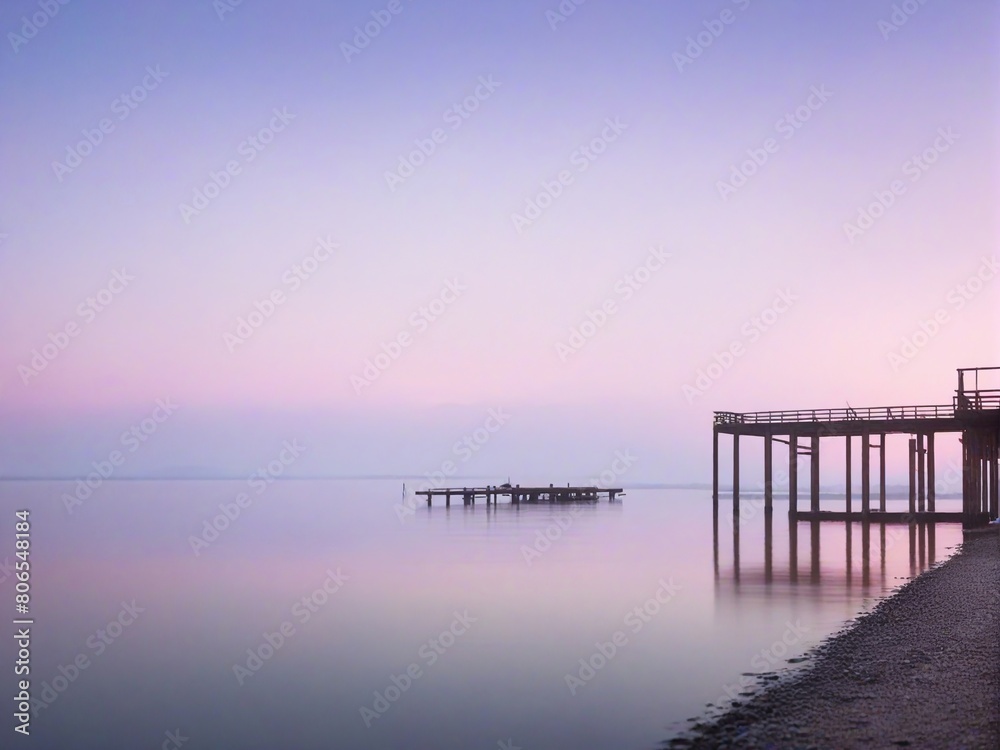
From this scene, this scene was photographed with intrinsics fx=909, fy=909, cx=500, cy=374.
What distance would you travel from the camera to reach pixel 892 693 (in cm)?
1277

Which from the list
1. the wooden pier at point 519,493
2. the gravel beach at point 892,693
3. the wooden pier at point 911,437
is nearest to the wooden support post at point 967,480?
the wooden pier at point 911,437

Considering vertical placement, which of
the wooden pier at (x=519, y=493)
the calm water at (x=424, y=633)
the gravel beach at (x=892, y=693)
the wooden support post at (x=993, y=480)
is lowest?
the wooden pier at (x=519, y=493)

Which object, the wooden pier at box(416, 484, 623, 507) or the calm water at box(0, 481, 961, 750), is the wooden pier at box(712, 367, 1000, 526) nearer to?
the calm water at box(0, 481, 961, 750)

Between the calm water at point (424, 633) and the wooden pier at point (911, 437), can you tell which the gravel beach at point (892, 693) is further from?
the wooden pier at point (911, 437)

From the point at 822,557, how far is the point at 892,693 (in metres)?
22.9

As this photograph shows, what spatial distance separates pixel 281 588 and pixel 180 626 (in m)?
6.44

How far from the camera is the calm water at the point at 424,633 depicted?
14.7 meters

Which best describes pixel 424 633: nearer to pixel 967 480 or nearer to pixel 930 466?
pixel 967 480

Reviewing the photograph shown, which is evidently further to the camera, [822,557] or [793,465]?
[793,465]

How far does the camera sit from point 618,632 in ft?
70.0

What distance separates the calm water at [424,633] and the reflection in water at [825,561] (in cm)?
19

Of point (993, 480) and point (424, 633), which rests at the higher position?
point (993, 480)

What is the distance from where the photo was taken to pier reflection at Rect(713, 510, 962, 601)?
26484 mm

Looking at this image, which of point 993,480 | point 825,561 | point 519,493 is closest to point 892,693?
point 825,561
